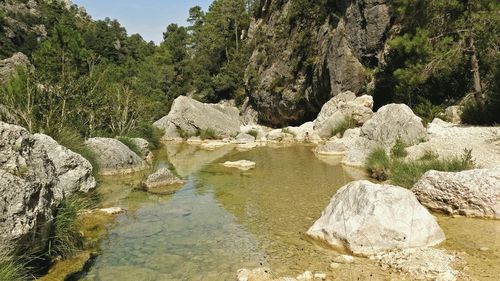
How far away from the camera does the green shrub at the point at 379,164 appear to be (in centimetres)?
1304

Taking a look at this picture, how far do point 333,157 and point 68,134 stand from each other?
11.7m

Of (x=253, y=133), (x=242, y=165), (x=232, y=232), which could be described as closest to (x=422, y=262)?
(x=232, y=232)

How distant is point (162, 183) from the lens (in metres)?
13.7

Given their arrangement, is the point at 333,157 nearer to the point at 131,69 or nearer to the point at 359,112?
the point at 359,112

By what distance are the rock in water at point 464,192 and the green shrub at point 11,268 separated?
8030 mm

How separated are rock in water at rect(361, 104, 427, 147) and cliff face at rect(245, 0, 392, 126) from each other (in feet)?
39.5

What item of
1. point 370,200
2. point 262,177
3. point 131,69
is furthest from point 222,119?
point 131,69

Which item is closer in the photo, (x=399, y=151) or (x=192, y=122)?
(x=399, y=151)

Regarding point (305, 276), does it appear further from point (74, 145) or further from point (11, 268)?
point (74, 145)

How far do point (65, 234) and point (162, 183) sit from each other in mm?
6675

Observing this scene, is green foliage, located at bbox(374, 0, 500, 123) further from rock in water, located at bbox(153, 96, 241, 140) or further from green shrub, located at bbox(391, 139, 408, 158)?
rock in water, located at bbox(153, 96, 241, 140)

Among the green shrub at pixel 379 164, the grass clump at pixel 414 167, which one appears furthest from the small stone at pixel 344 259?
the green shrub at pixel 379 164

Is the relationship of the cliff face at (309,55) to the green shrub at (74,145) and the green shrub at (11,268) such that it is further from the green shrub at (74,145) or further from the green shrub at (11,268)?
the green shrub at (11,268)

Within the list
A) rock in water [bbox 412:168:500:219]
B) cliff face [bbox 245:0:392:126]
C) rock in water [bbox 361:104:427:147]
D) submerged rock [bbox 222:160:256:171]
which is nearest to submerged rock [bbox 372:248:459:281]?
rock in water [bbox 412:168:500:219]
